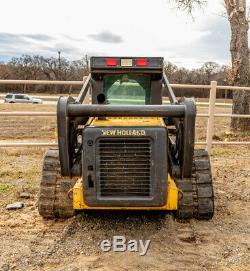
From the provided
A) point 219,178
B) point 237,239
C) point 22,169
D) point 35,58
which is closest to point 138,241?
point 237,239

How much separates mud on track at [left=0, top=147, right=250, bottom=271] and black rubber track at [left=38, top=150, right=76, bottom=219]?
0.11 meters

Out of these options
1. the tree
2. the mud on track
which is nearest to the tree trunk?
the tree

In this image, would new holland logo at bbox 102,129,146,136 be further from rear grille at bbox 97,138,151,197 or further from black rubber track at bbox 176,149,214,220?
A: black rubber track at bbox 176,149,214,220

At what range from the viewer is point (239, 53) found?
12797 mm

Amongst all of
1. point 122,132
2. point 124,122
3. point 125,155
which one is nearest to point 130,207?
point 125,155

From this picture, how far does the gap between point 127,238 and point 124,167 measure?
0.75 metres

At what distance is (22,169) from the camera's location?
769 cm

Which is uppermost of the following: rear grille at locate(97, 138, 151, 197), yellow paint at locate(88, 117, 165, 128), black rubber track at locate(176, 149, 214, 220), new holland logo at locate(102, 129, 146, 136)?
yellow paint at locate(88, 117, 165, 128)

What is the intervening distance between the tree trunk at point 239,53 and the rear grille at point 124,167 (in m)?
8.78

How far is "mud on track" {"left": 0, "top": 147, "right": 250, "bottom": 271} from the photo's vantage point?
13.0 feet

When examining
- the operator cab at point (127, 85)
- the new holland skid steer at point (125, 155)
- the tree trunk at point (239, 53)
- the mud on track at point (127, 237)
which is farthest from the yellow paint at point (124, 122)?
the tree trunk at point (239, 53)

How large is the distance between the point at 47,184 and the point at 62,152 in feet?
2.60

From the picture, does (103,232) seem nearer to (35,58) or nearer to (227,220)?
(227,220)

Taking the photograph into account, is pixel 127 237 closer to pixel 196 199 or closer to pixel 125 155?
pixel 125 155
